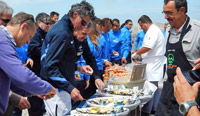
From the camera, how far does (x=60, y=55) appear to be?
283 cm

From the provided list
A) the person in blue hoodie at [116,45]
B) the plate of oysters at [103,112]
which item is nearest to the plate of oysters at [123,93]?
the plate of oysters at [103,112]

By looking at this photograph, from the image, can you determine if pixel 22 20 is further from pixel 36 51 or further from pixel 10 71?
pixel 36 51

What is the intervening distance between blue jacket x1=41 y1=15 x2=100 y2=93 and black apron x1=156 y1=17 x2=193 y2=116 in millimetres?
987

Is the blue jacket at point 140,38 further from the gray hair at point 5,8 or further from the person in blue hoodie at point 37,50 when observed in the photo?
the gray hair at point 5,8

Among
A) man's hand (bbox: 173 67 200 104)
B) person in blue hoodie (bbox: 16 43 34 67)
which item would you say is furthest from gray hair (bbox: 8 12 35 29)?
person in blue hoodie (bbox: 16 43 34 67)

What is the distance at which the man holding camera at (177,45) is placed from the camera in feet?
9.77

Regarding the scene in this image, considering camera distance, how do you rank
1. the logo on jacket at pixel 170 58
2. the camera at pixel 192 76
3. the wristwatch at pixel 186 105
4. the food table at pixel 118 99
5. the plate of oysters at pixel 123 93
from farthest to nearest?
the plate of oysters at pixel 123 93, the logo on jacket at pixel 170 58, the food table at pixel 118 99, the camera at pixel 192 76, the wristwatch at pixel 186 105

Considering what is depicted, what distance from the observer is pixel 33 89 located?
226cm

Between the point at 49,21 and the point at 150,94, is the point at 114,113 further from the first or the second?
the point at 49,21

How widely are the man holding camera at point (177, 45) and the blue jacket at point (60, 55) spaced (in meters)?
1.00

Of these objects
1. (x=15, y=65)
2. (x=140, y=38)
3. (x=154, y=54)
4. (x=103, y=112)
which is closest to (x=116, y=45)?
(x=140, y=38)

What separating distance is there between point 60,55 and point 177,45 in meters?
1.16

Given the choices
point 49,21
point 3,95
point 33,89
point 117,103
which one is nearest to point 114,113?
point 117,103

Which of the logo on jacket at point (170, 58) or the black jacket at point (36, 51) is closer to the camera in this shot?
the logo on jacket at point (170, 58)
